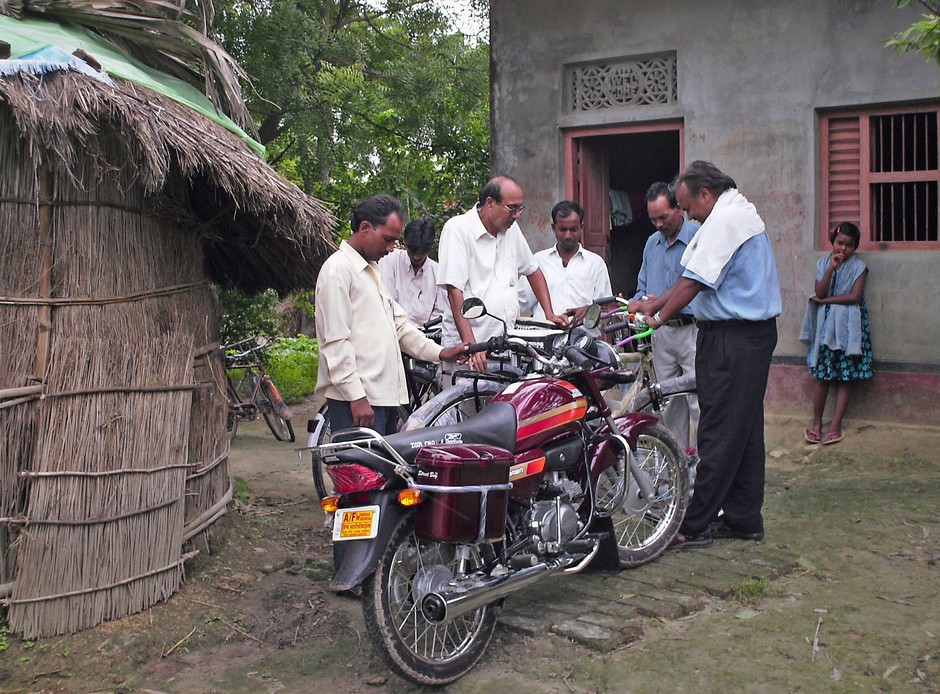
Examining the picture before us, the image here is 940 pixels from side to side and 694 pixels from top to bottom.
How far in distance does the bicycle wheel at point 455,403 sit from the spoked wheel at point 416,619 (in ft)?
4.19

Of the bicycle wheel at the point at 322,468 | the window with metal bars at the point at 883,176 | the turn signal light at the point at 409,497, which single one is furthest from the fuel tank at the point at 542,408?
the window with metal bars at the point at 883,176

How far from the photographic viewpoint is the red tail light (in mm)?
3785

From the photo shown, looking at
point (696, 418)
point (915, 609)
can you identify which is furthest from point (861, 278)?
point (915, 609)

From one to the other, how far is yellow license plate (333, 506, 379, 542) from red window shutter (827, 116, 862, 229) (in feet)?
19.3

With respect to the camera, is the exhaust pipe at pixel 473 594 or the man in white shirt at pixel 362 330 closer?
the exhaust pipe at pixel 473 594

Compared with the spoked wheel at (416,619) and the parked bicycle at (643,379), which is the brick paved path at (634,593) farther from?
the parked bicycle at (643,379)

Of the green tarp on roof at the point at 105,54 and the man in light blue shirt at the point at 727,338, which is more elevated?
the green tarp on roof at the point at 105,54

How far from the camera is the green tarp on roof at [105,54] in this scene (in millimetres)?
4523

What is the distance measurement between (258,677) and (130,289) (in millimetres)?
1923

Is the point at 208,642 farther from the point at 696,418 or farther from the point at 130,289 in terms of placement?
the point at 696,418

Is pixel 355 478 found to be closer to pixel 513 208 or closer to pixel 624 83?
pixel 513 208

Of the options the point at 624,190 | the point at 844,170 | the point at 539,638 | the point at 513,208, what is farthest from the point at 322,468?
the point at 624,190

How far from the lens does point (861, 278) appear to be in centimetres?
790

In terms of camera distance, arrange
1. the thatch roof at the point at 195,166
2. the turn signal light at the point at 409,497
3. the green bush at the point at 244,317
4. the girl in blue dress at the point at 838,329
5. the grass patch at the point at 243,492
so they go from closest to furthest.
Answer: the turn signal light at the point at 409,497, the thatch roof at the point at 195,166, the grass patch at the point at 243,492, the girl in blue dress at the point at 838,329, the green bush at the point at 244,317
